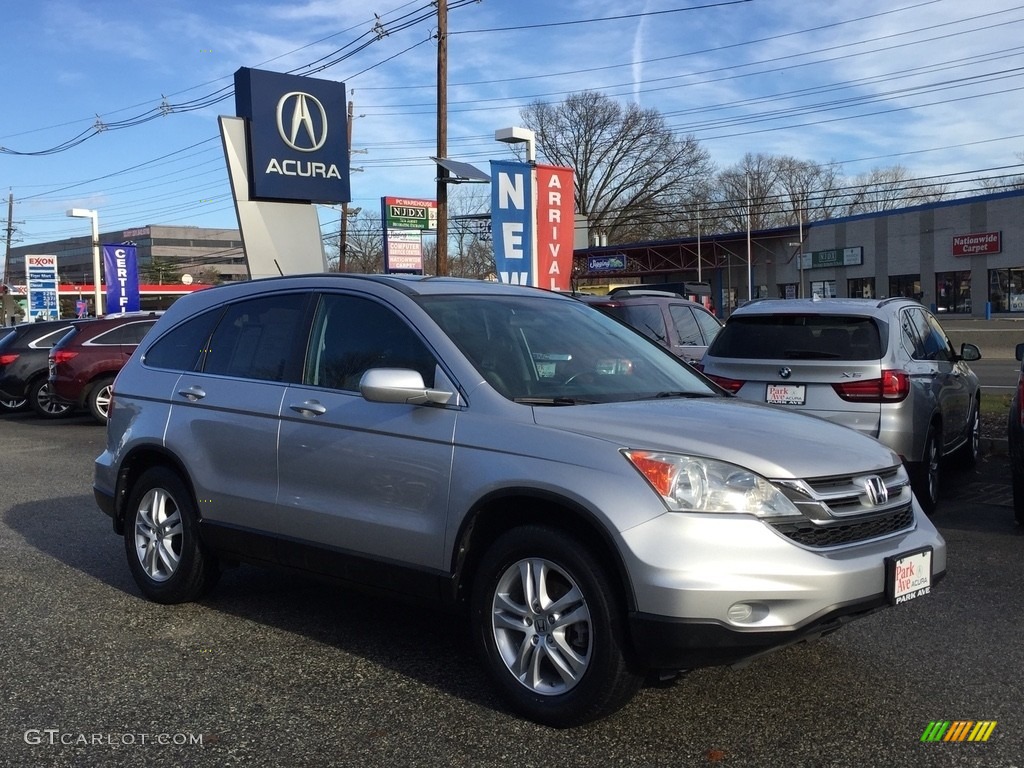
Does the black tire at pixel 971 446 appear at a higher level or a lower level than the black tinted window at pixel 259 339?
lower

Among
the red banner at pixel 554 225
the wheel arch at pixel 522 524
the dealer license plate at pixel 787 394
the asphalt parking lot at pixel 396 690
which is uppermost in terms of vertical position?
the red banner at pixel 554 225

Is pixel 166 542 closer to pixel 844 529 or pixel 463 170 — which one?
pixel 844 529

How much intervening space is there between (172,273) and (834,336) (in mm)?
109887

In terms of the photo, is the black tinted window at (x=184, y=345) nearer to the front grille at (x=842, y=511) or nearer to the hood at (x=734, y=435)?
the hood at (x=734, y=435)

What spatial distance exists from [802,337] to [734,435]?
14.2 feet

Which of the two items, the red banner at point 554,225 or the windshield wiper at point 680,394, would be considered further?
the red banner at point 554,225

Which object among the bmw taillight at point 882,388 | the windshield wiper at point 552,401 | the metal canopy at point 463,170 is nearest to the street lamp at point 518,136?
the metal canopy at point 463,170

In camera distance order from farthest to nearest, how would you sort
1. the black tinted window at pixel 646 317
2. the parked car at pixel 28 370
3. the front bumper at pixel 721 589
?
1. the parked car at pixel 28 370
2. the black tinted window at pixel 646 317
3. the front bumper at pixel 721 589

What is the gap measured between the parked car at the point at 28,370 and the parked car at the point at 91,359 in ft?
5.18

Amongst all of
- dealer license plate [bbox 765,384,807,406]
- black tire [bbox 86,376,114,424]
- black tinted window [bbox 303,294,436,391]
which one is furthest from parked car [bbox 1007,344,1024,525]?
black tire [bbox 86,376,114,424]

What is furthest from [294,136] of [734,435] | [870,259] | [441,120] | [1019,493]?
[870,259]

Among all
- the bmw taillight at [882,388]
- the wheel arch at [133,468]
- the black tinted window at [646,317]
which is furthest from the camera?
the black tinted window at [646,317]

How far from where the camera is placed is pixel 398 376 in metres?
4.23

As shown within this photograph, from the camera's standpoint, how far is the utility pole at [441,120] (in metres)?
21.7
